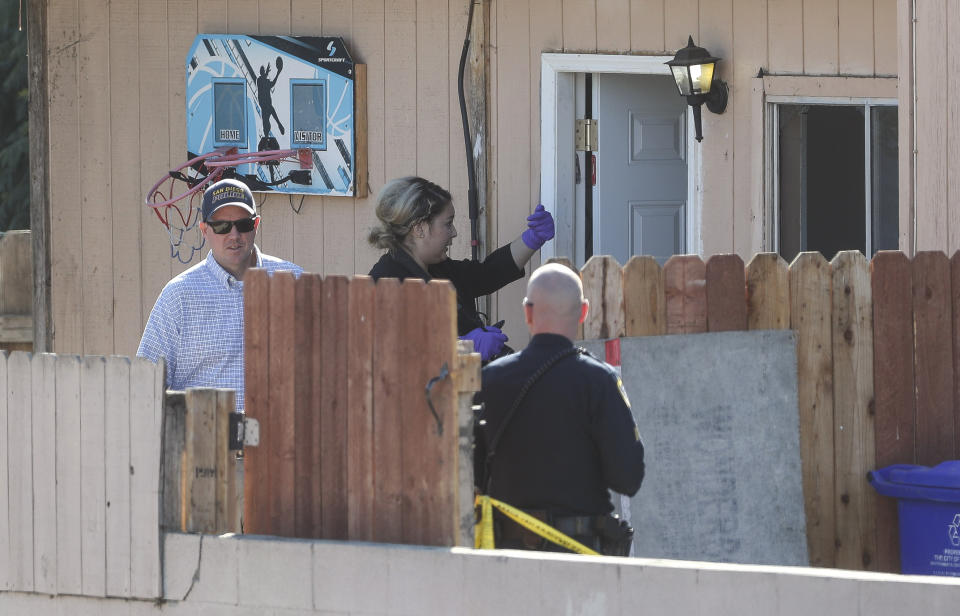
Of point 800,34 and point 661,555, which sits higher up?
point 800,34

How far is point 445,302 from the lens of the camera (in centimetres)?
414

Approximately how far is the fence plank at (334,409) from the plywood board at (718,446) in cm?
152

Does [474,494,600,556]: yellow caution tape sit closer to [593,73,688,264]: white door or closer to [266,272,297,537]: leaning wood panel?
[266,272,297,537]: leaning wood panel

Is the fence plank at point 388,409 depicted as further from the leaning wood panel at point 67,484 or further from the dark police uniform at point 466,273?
the dark police uniform at point 466,273

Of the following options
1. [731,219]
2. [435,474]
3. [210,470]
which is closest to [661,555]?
[435,474]

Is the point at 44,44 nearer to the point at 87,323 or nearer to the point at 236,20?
the point at 236,20

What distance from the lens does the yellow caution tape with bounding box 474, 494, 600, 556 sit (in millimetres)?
4094

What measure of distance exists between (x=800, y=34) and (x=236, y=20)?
11.4 ft

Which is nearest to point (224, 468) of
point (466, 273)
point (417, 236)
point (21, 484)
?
point (21, 484)

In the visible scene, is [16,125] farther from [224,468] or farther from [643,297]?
[224,468]

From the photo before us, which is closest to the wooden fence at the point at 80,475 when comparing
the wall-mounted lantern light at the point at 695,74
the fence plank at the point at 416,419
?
the fence plank at the point at 416,419

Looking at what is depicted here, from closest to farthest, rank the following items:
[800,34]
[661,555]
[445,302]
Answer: [445,302] < [661,555] < [800,34]

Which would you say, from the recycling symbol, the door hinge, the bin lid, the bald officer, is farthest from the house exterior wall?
the bald officer

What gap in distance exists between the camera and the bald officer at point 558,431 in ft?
13.2
